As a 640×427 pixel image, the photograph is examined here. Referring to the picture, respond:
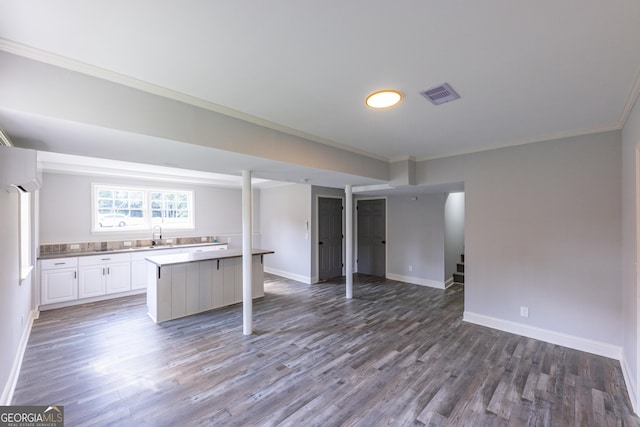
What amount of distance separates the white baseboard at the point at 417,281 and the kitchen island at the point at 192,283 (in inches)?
129

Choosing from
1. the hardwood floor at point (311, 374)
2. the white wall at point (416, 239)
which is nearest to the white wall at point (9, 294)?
the hardwood floor at point (311, 374)

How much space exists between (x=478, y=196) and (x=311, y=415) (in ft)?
11.1

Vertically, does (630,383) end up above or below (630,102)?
below

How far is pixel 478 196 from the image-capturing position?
3.80 m

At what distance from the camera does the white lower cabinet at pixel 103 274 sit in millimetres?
4586

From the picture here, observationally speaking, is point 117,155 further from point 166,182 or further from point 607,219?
point 607,219

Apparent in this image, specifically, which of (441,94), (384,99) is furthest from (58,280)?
(441,94)

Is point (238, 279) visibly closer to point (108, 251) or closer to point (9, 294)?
point (108, 251)

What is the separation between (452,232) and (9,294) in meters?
6.83

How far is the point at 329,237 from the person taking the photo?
6586mm

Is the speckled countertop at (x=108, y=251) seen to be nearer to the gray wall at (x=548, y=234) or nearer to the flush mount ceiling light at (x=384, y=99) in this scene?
the flush mount ceiling light at (x=384, y=99)

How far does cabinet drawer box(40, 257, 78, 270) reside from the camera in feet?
13.9

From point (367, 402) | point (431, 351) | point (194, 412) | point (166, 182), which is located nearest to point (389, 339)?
point (431, 351)

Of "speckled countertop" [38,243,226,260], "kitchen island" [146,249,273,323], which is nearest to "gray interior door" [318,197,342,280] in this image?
"kitchen island" [146,249,273,323]
